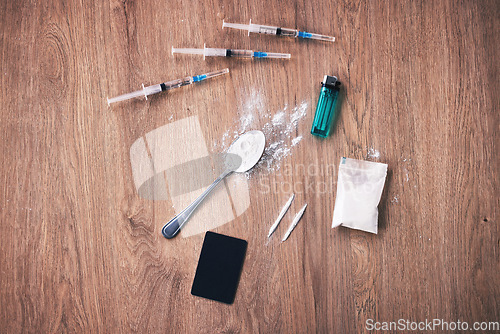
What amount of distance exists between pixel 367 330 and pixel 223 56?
87 cm

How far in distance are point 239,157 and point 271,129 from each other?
122 mm

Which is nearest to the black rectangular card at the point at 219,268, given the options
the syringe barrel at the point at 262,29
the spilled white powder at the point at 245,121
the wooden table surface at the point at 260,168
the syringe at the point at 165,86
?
the wooden table surface at the point at 260,168

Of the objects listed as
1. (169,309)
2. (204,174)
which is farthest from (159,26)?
(169,309)

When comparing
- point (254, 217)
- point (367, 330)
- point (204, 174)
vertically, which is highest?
point (204, 174)

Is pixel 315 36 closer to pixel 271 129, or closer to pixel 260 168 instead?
pixel 271 129

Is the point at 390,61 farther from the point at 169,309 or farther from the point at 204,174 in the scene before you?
the point at 169,309

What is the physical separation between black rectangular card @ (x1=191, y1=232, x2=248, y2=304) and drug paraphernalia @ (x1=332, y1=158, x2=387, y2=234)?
29 centimetres

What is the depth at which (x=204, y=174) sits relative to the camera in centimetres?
98

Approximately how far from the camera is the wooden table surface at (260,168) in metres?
0.96

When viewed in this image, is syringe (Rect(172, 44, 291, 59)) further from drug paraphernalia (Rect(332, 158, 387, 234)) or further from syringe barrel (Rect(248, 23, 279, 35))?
drug paraphernalia (Rect(332, 158, 387, 234))

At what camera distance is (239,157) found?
0.98m

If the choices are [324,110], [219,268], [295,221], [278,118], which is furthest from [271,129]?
[219,268]

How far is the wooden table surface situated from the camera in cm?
96

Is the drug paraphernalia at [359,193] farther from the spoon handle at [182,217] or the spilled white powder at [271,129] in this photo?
the spoon handle at [182,217]
